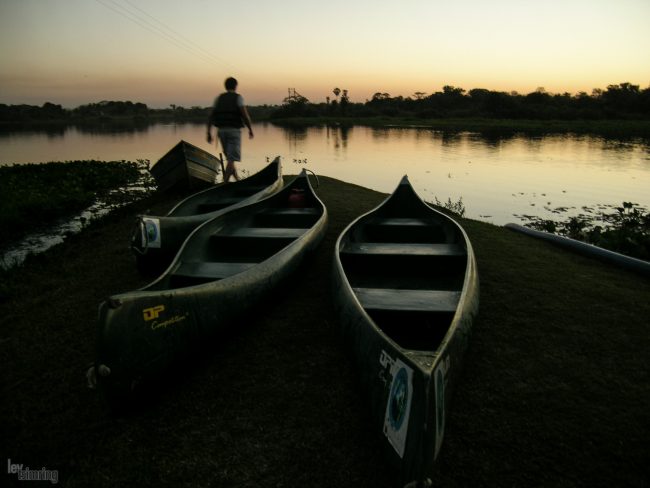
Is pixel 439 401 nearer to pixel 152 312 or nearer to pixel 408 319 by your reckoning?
pixel 408 319

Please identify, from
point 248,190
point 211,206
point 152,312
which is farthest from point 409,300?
point 248,190

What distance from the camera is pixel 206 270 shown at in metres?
4.16

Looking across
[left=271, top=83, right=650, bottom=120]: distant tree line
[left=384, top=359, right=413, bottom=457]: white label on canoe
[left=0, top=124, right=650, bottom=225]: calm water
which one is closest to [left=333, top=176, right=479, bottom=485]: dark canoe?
[left=384, top=359, right=413, bottom=457]: white label on canoe

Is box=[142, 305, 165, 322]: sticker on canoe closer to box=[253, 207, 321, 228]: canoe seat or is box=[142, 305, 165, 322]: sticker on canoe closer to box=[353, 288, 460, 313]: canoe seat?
box=[353, 288, 460, 313]: canoe seat

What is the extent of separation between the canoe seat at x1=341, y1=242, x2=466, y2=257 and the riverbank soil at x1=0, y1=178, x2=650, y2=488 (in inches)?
23.9

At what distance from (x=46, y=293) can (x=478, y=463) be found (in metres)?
5.09

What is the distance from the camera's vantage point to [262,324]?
4.07 metres

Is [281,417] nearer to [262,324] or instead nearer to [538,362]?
[262,324]

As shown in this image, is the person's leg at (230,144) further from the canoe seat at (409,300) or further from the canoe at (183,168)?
the canoe seat at (409,300)

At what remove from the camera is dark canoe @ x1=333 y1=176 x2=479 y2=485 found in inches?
81.0

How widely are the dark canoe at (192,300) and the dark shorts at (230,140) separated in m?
4.23

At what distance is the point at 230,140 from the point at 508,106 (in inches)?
3110

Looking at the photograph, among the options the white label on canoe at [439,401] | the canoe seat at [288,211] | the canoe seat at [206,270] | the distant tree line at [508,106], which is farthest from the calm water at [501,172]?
the distant tree line at [508,106]

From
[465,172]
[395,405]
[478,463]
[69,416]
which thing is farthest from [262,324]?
[465,172]
